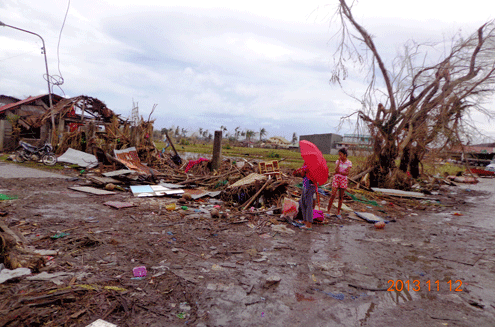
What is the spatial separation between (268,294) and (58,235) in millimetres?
3333

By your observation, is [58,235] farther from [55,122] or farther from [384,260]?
[55,122]

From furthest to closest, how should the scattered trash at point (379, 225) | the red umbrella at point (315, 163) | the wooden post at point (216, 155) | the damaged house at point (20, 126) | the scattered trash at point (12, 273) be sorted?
the damaged house at point (20, 126) < the wooden post at point (216, 155) < the scattered trash at point (379, 225) < the red umbrella at point (315, 163) < the scattered trash at point (12, 273)

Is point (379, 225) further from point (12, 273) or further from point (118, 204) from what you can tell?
point (12, 273)

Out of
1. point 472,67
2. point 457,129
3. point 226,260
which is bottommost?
point 226,260

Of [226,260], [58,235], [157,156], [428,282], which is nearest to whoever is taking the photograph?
[428,282]

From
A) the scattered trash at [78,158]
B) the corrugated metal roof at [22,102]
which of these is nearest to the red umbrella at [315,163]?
the scattered trash at [78,158]

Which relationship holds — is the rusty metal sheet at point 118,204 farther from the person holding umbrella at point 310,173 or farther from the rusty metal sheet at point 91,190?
the person holding umbrella at point 310,173

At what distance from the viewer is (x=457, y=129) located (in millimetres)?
A: 11828

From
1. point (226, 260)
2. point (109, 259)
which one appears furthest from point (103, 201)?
point (226, 260)

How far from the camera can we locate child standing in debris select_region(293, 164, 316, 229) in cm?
561

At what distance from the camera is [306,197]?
5.80m

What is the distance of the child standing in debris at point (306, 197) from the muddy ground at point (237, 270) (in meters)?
0.30

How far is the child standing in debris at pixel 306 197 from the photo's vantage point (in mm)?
5613

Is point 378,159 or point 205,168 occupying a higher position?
point 378,159
